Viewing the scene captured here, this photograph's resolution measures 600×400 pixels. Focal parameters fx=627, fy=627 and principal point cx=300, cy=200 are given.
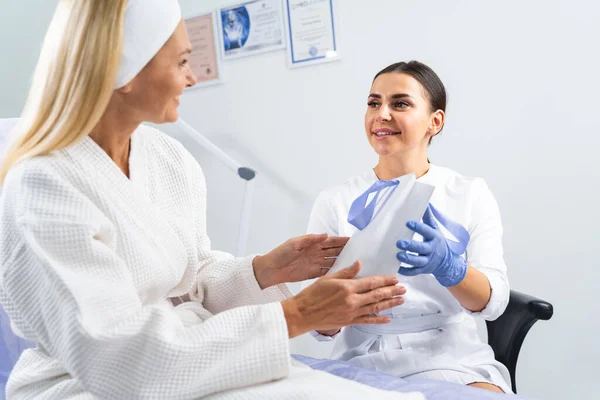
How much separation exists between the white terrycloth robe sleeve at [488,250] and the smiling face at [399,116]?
202mm

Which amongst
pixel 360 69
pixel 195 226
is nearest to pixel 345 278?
pixel 195 226

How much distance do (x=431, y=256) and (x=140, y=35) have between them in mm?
686

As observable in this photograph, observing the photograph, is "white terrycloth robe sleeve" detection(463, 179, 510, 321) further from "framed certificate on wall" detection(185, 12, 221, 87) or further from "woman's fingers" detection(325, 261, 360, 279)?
"framed certificate on wall" detection(185, 12, 221, 87)

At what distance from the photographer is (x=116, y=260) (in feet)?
3.37

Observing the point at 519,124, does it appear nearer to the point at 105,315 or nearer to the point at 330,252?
the point at 330,252

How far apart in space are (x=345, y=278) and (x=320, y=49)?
150 cm

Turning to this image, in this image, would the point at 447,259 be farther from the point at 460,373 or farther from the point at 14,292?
the point at 14,292

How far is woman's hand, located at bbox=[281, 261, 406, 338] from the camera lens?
3.36ft

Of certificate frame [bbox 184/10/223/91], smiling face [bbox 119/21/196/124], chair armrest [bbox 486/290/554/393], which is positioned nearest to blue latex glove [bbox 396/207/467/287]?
chair armrest [bbox 486/290/554/393]

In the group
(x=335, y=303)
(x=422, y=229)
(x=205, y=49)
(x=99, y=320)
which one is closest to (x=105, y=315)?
(x=99, y=320)

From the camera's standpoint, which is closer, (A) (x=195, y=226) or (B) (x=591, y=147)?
(A) (x=195, y=226)

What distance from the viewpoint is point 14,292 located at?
1.01 m

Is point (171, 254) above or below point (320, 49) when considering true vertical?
below

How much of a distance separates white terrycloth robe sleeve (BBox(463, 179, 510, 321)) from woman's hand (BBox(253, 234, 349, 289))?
37 cm
